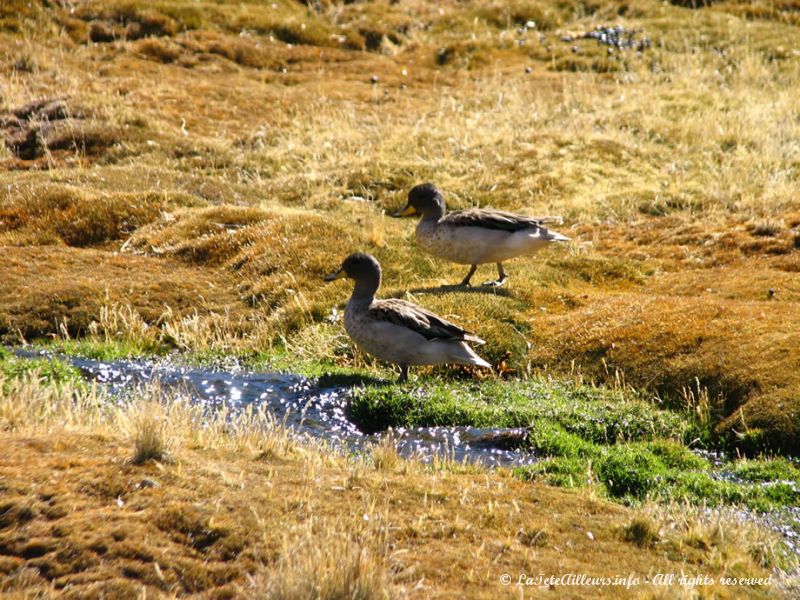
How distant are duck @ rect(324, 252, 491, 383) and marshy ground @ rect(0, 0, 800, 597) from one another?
47cm

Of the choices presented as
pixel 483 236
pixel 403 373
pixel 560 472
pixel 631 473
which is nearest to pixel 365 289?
pixel 403 373

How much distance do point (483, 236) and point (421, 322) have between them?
14.0 feet

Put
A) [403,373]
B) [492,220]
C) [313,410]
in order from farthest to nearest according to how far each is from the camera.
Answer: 1. [492,220]
2. [403,373]
3. [313,410]

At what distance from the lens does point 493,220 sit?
17.7 metres

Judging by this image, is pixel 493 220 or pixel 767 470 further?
pixel 493 220

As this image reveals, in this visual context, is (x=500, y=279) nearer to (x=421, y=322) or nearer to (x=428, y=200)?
(x=428, y=200)

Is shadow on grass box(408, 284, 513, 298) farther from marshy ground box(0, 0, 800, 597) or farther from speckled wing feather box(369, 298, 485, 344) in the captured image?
speckled wing feather box(369, 298, 485, 344)

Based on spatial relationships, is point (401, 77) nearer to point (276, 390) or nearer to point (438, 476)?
point (276, 390)

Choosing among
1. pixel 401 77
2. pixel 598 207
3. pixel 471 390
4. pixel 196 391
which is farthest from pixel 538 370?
pixel 401 77

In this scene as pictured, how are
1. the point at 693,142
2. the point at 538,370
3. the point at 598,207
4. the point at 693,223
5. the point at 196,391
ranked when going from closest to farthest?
1. the point at 196,391
2. the point at 538,370
3. the point at 693,223
4. the point at 598,207
5. the point at 693,142

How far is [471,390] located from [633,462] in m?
3.33

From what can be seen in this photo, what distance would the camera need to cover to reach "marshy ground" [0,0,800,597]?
8.56 meters

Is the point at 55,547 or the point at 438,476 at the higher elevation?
the point at 55,547

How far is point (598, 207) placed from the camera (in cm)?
2542
